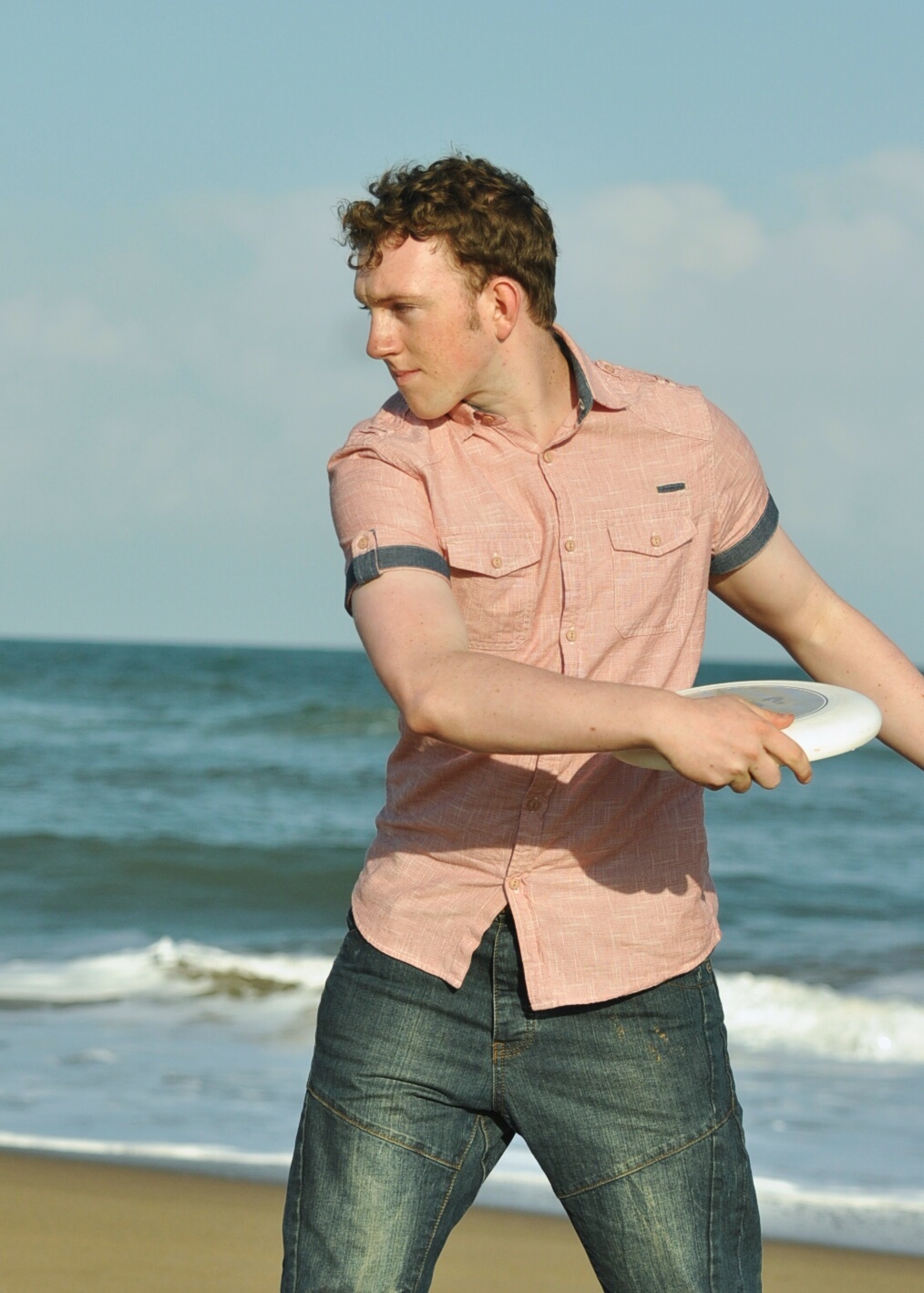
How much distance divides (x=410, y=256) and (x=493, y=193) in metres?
0.17

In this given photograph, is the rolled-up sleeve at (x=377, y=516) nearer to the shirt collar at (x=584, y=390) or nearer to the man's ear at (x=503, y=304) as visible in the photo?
the shirt collar at (x=584, y=390)

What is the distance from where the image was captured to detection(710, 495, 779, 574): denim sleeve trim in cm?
222

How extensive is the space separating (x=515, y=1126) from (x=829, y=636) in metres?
0.86

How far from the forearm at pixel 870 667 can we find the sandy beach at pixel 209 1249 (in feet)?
7.21

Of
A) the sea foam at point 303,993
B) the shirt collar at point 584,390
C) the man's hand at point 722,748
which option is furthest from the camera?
the sea foam at point 303,993

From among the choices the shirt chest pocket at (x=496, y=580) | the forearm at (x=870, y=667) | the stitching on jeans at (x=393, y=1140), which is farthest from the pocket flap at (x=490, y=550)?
the stitching on jeans at (x=393, y=1140)

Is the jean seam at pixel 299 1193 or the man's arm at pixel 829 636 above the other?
the man's arm at pixel 829 636

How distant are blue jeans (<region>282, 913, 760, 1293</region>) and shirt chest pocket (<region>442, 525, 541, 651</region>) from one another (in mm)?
379

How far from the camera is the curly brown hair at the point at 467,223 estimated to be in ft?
6.52

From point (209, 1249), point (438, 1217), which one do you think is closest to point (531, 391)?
point (438, 1217)

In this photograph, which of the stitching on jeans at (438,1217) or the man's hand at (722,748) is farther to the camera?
the stitching on jeans at (438,1217)

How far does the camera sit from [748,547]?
222cm

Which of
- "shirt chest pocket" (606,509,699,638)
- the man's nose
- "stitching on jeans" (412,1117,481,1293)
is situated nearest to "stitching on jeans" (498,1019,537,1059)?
"stitching on jeans" (412,1117,481,1293)

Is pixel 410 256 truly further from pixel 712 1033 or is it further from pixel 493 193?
pixel 712 1033
